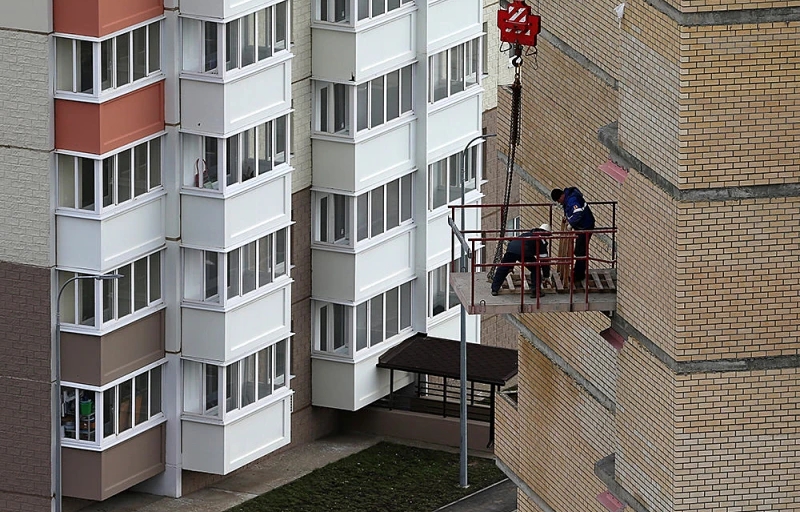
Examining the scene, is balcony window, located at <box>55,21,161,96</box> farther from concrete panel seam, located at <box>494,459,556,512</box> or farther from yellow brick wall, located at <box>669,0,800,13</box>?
yellow brick wall, located at <box>669,0,800,13</box>

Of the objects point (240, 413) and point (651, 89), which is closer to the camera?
point (651, 89)

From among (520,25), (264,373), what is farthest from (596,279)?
(264,373)

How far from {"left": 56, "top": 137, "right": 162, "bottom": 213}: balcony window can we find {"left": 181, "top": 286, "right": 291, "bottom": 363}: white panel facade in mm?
3646

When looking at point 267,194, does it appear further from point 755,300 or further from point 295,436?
point 755,300

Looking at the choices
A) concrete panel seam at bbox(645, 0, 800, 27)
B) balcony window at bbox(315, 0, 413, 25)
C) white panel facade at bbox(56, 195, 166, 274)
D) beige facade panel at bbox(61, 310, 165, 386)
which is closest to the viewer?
concrete panel seam at bbox(645, 0, 800, 27)

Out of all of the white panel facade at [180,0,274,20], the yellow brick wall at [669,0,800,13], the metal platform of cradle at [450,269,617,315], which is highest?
the yellow brick wall at [669,0,800,13]

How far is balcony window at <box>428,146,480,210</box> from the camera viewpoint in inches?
2410

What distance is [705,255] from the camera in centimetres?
2873

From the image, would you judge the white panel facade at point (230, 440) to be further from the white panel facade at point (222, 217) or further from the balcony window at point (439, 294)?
the balcony window at point (439, 294)

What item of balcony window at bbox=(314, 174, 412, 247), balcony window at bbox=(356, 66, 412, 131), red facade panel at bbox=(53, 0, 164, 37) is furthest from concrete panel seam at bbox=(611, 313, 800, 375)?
balcony window at bbox=(314, 174, 412, 247)

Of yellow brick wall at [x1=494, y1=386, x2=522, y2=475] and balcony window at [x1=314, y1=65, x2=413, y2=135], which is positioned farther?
balcony window at [x1=314, y1=65, x2=413, y2=135]

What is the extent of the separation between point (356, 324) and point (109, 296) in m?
9.08

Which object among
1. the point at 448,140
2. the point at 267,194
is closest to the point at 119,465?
the point at 267,194

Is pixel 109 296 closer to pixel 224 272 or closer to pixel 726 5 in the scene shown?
pixel 224 272
